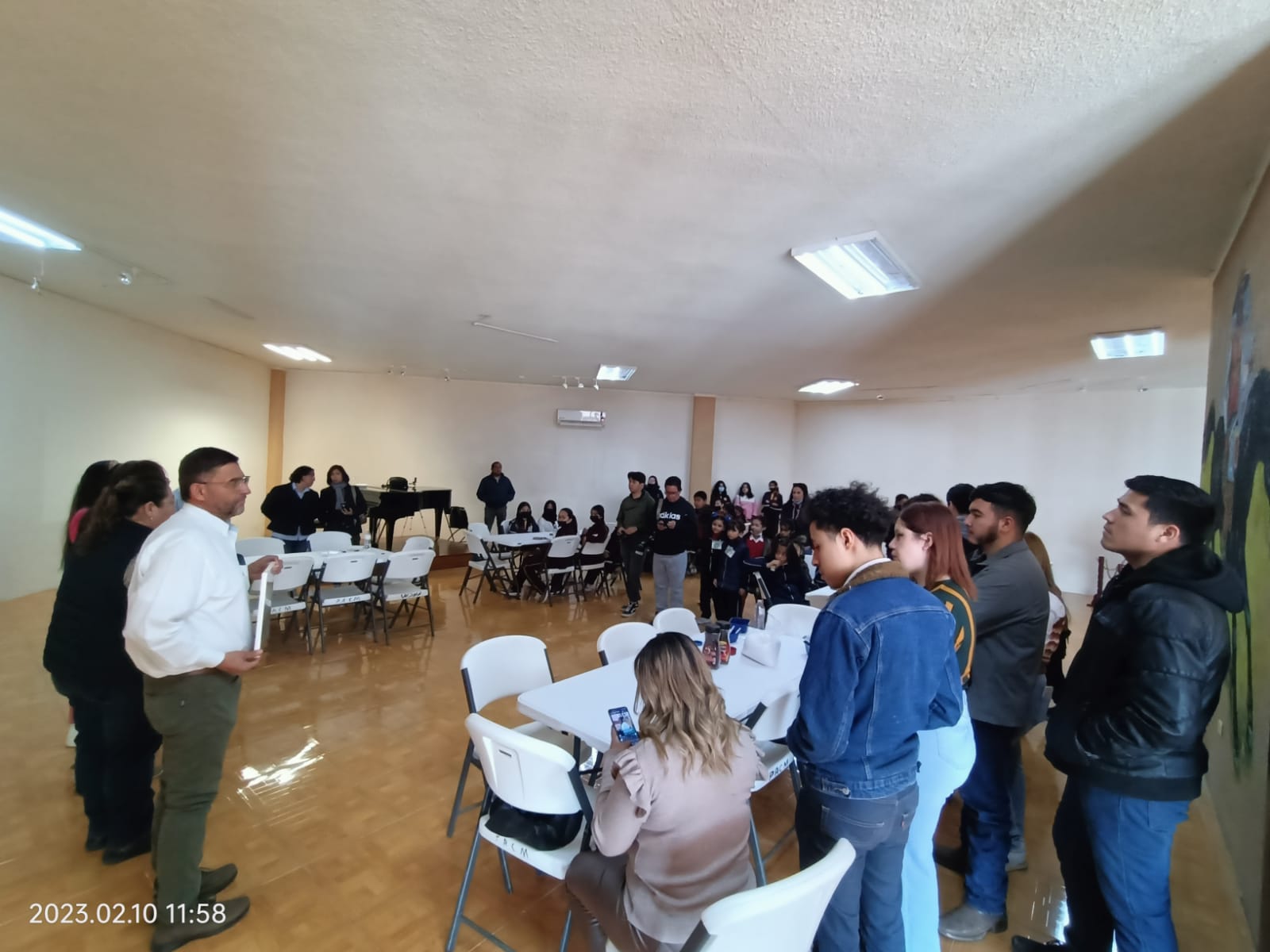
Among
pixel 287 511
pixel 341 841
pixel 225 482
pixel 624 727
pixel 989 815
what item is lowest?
pixel 341 841

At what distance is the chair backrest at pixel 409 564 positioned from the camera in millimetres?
5340

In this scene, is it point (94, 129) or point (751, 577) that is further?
point (751, 577)

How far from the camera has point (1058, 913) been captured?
7.91ft

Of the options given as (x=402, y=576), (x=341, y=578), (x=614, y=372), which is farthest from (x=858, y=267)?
(x=614, y=372)

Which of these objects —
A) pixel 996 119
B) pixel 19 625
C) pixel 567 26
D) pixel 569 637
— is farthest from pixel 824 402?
pixel 19 625

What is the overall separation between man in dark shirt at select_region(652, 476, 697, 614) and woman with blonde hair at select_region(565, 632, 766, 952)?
436 cm

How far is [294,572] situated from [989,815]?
15.8ft

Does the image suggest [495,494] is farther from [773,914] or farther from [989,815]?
[773,914]

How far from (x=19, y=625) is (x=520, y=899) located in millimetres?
5629

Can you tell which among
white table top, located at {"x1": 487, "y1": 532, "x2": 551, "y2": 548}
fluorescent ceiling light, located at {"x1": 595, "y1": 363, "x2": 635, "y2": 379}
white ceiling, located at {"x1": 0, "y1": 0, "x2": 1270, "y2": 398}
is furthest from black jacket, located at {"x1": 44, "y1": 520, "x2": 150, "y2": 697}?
fluorescent ceiling light, located at {"x1": 595, "y1": 363, "x2": 635, "y2": 379}

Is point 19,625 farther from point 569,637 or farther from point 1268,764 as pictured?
point 1268,764

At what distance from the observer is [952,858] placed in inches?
105

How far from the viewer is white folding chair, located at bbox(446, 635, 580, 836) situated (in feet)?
8.57

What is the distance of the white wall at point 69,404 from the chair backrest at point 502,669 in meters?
5.87
